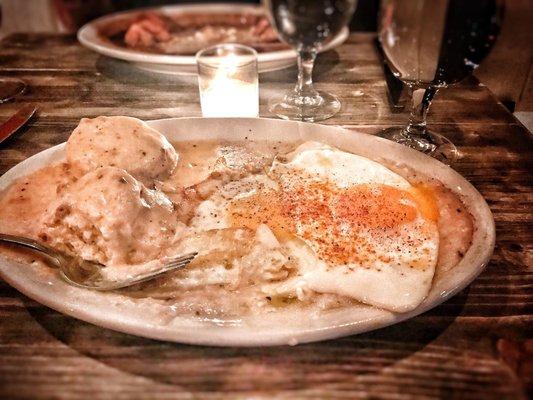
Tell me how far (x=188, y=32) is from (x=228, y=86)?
1194 millimetres

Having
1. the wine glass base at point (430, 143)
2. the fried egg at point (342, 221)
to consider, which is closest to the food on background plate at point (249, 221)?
the fried egg at point (342, 221)

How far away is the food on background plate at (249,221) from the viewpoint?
3.33ft

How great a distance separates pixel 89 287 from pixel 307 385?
468mm

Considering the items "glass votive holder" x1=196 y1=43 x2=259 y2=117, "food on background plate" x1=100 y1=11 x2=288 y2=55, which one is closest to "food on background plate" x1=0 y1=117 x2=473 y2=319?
"glass votive holder" x1=196 y1=43 x2=259 y2=117

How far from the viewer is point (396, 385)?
86 centimetres

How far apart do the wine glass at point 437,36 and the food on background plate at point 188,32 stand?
1.09 metres

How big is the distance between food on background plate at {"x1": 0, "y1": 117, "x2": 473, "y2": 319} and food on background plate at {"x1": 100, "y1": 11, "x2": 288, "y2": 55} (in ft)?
3.93

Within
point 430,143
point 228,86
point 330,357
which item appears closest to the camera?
point 330,357

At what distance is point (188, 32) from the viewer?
2826 mm

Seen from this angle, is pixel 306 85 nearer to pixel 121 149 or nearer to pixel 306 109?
pixel 306 109

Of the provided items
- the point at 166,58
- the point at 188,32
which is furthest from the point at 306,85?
the point at 188,32

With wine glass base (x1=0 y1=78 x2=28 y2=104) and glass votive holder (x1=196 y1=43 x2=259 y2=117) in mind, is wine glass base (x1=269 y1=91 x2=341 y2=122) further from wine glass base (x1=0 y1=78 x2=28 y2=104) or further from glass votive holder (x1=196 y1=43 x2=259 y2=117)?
wine glass base (x1=0 y1=78 x2=28 y2=104)

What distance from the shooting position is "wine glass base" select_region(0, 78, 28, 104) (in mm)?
1985

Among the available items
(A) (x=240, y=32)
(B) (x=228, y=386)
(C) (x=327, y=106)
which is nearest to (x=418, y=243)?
(B) (x=228, y=386)
